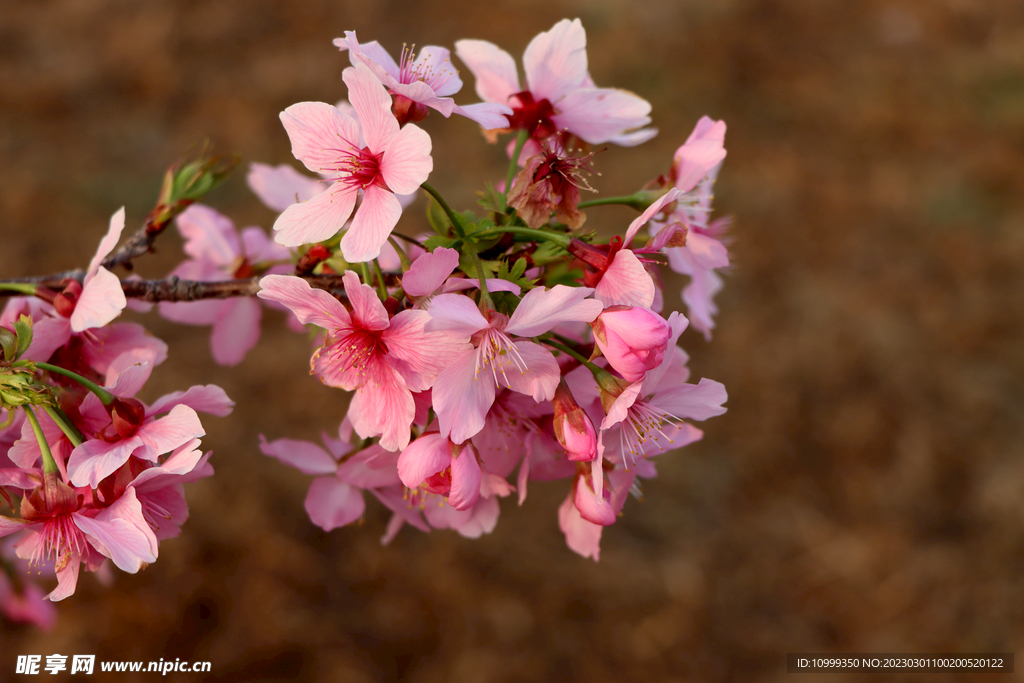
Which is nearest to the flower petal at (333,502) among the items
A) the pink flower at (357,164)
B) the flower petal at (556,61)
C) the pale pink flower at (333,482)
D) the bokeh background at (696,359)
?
the pale pink flower at (333,482)

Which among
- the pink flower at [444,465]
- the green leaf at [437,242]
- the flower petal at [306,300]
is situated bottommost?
the pink flower at [444,465]

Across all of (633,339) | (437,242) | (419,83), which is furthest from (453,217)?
(633,339)

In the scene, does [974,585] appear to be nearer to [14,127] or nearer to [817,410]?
[817,410]

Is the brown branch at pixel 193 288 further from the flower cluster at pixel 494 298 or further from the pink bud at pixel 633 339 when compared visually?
the pink bud at pixel 633 339

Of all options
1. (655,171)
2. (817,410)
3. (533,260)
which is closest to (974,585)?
(817,410)

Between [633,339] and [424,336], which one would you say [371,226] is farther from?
[633,339]

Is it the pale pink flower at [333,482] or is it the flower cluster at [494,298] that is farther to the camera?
the pale pink flower at [333,482]

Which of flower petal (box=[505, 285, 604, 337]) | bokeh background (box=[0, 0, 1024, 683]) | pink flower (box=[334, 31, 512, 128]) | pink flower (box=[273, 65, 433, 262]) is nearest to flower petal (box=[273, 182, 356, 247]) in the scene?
pink flower (box=[273, 65, 433, 262])

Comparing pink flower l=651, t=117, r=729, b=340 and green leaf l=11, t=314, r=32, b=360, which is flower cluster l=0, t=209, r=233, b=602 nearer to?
green leaf l=11, t=314, r=32, b=360
